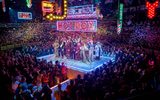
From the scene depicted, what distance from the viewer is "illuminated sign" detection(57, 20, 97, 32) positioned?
13.4m

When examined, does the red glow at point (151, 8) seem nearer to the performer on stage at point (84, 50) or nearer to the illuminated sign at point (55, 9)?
the illuminated sign at point (55, 9)

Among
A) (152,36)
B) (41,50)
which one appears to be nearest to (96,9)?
(41,50)

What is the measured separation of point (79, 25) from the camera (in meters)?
14.3

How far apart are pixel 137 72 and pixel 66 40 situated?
9192 mm

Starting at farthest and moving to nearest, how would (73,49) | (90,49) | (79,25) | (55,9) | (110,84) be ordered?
1. (73,49)
2. (90,49)
3. (79,25)
4. (55,9)
5. (110,84)

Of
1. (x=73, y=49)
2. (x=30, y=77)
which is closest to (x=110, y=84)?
(x=30, y=77)

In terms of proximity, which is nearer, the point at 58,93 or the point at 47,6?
the point at 58,93

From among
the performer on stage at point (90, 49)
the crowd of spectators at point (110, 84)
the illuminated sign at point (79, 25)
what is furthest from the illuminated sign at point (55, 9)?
the performer on stage at point (90, 49)

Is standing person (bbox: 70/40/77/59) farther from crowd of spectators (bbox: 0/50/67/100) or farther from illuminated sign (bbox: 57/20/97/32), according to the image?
crowd of spectators (bbox: 0/50/67/100)

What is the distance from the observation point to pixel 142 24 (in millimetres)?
23047

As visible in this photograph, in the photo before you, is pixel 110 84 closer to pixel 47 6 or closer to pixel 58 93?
pixel 58 93

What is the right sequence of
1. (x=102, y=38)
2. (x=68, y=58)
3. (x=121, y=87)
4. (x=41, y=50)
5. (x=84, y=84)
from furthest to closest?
(x=102, y=38) < (x=41, y=50) < (x=68, y=58) < (x=84, y=84) < (x=121, y=87)

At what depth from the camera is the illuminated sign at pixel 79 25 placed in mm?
13359

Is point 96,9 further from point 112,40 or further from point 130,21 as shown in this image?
point 130,21
